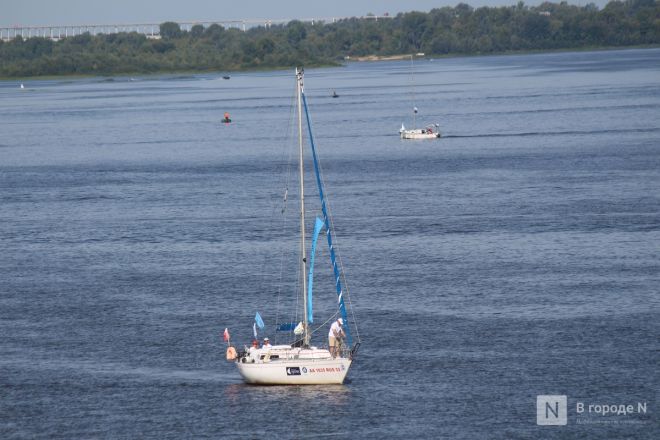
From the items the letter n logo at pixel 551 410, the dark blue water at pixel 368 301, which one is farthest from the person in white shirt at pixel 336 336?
the letter n logo at pixel 551 410

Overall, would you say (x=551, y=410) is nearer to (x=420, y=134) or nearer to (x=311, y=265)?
(x=311, y=265)

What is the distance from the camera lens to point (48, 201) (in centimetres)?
13825

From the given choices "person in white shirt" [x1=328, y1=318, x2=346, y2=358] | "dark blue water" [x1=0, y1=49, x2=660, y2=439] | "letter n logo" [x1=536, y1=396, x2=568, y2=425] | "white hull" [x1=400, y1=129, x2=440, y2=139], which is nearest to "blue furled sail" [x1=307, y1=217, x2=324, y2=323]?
"person in white shirt" [x1=328, y1=318, x2=346, y2=358]

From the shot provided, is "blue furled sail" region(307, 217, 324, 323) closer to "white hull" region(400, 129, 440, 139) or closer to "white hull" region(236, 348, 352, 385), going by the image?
"white hull" region(236, 348, 352, 385)

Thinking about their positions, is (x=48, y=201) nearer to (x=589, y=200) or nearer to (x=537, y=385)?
(x=589, y=200)

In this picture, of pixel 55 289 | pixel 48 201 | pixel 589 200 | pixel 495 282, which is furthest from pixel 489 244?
pixel 48 201

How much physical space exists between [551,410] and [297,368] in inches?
522

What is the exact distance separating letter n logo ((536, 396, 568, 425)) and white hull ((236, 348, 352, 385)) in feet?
33.1

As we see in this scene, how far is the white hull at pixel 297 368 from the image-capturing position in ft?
209

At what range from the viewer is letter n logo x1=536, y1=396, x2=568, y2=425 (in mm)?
58938

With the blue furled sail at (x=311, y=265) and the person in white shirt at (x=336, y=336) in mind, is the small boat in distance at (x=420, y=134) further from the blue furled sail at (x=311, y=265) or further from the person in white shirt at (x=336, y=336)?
the person in white shirt at (x=336, y=336)

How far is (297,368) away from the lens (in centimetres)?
6381

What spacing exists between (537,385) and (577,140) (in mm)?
122104

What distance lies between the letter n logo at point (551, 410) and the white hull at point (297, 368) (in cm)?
1009
